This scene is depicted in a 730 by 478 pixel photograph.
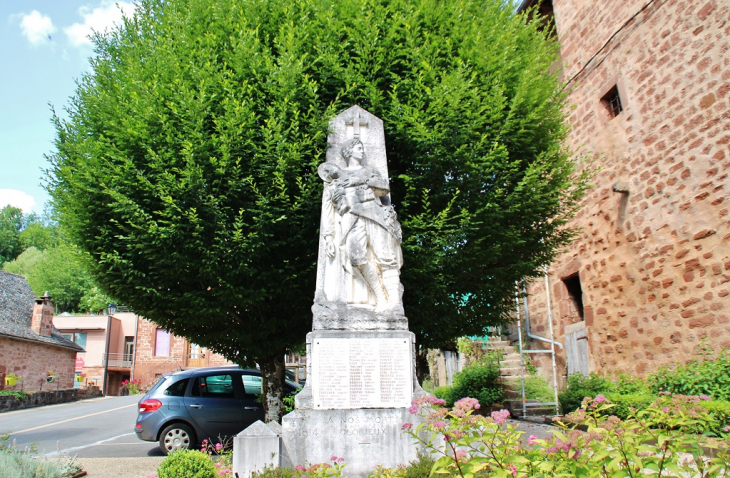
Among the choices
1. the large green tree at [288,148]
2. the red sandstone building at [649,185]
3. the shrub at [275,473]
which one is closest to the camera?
the shrub at [275,473]

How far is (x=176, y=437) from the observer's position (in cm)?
827

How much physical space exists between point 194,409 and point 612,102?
10.2m

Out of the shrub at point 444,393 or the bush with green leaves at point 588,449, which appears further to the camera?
the shrub at point 444,393

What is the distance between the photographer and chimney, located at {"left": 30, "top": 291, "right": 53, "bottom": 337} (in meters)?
25.1

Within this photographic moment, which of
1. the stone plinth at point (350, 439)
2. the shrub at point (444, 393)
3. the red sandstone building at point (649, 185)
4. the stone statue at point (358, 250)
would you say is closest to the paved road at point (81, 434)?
the stone plinth at point (350, 439)

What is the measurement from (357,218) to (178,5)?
4962mm

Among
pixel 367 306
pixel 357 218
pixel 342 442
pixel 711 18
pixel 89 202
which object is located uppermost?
pixel 711 18

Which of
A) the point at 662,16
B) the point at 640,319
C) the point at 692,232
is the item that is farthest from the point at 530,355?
the point at 662,16

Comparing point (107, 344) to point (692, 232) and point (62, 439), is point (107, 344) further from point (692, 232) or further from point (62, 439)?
point (692, 232)

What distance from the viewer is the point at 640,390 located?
8047 mm

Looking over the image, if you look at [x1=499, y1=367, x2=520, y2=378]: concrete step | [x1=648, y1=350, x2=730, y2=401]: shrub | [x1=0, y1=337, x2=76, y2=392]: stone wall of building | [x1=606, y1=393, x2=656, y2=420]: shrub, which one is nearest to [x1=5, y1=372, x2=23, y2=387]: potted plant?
[x1=0, y1=337, x2=76, y2=392]: stone wall of building

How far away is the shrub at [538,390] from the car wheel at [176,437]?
7289 mm

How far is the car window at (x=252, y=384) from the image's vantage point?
9.20 metres

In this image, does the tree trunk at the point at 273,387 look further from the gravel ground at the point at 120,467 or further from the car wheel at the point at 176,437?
the gravel ground at the point at 120,467
